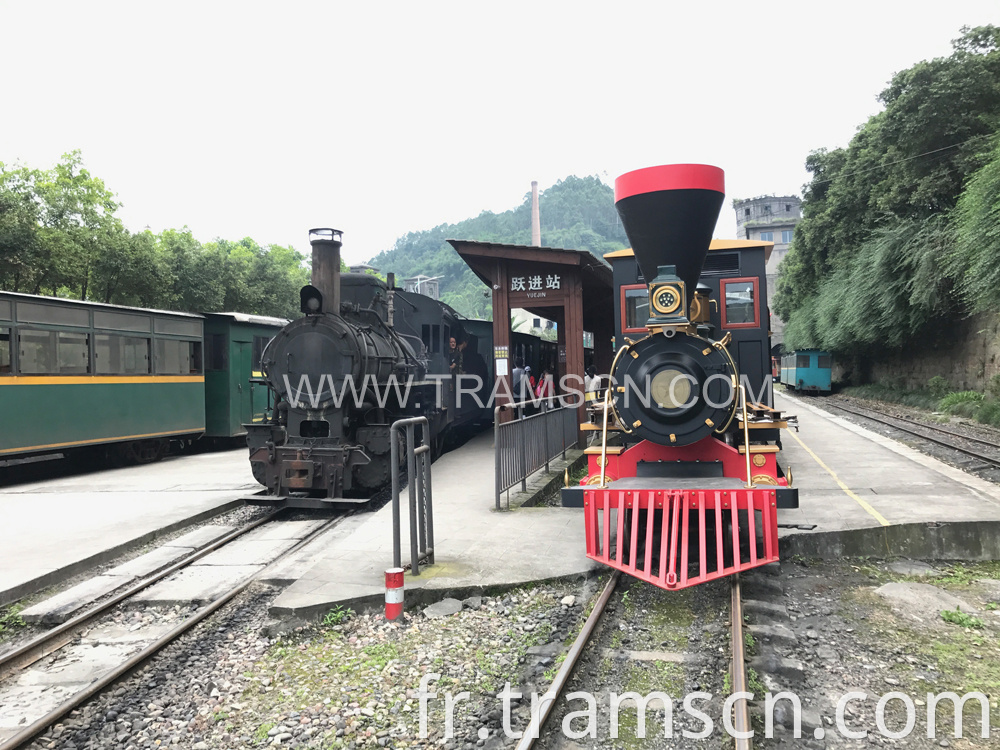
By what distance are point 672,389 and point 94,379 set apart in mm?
8874

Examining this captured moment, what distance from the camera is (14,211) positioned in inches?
591

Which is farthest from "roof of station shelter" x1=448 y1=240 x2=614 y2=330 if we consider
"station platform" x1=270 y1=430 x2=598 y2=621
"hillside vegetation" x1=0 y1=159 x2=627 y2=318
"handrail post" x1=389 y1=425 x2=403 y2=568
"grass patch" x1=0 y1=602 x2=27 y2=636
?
"grass patch" x1=0 y1=602 x2=27 y2=636

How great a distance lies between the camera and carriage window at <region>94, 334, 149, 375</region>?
32.9 ft

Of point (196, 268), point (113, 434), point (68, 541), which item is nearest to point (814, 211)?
point (196, 268)

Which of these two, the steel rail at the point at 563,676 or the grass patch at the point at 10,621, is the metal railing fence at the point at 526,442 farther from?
the grass patch at the point at 10,621

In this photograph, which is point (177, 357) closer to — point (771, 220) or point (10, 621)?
point (10, 621)

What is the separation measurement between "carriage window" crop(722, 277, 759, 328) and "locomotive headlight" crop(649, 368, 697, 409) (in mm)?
1846

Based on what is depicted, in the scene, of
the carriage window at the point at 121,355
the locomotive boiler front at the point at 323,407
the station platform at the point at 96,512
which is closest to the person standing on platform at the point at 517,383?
the locomotive boiler front at the point at 323,407

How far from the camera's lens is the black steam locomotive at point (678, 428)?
4547 mm

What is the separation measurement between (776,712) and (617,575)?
1869 millimetres

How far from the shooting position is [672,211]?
482 cm

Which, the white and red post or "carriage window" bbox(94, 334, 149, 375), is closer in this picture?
the white and red post

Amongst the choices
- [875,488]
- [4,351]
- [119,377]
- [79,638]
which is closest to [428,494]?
[79,638]

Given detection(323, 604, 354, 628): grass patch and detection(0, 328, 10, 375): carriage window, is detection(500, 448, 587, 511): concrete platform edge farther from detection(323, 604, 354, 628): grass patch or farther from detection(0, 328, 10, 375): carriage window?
detection(0, 328, 10, 375): carriage window
